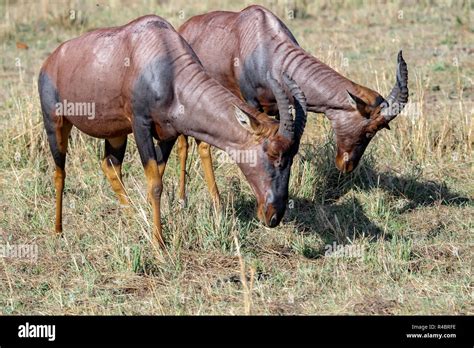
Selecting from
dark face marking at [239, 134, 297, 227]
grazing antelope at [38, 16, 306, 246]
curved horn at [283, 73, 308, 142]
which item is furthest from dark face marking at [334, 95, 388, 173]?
dark face marking at [239, 134, 297, 227]

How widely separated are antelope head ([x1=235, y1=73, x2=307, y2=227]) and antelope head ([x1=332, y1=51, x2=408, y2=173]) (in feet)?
5.32

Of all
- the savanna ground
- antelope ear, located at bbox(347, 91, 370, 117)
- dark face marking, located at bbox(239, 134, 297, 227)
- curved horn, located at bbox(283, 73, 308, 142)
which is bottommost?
the savanna ground

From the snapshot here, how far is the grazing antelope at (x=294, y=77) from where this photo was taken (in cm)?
942

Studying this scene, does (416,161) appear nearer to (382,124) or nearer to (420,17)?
(382,124)

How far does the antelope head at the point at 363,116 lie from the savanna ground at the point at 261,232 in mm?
659

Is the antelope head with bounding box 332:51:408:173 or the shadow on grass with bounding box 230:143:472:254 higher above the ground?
the antelope head with bounding box 332:51:408:173

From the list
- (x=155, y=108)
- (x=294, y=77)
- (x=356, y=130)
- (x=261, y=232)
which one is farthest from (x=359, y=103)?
(x=155, y=108)

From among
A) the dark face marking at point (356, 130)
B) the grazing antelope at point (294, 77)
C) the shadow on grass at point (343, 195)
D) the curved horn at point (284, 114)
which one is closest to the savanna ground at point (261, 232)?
the shadow on grass at point (343, 195)

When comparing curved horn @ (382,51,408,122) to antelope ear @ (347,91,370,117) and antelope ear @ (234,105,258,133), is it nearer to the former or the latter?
antelope ear @ (347,91,370,117)

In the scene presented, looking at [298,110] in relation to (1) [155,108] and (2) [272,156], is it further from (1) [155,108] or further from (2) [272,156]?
(1) [155,108]

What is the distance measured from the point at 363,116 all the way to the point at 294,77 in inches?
32.3

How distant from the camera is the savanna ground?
7824 millimetres

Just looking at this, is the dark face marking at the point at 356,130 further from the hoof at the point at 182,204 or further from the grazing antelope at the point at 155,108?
the hoof at the point at 182,204

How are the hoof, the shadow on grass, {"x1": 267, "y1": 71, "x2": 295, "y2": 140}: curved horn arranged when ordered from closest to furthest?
{"x1": 267, "y1": 71, "x2": 295, "y2": 140}: curved horn < the hoof < the shadow on grass
